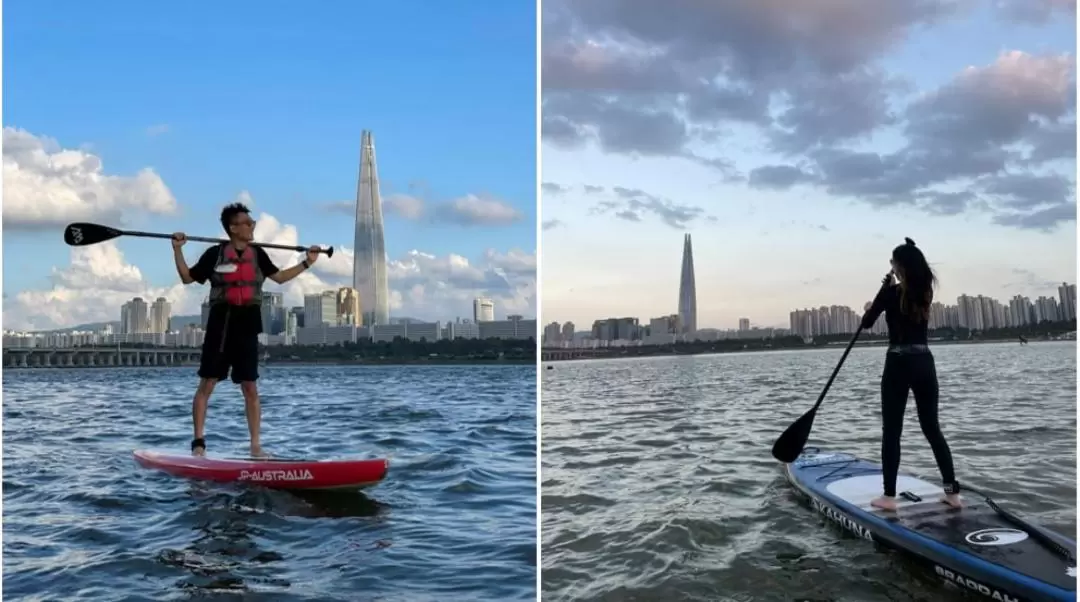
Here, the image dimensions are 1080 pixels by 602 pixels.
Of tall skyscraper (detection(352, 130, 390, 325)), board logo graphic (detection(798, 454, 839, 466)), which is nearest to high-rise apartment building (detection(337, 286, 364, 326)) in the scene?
tall skyscraper (detection(352, 130, 390, 325))

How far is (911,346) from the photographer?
235 centimetres

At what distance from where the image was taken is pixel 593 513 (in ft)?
10.6

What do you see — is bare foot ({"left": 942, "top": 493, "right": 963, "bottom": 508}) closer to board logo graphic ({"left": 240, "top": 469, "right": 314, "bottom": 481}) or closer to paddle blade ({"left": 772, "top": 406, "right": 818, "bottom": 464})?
paddle blade ({"left": 772, "top": 406, "right": 818, "bottom": 464})

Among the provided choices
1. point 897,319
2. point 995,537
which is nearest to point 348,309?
point 897,319

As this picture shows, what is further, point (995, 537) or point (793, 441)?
point (793, 441)

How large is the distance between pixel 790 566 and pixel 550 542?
0.89 metres

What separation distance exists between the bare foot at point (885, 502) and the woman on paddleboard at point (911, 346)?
6.5 inches

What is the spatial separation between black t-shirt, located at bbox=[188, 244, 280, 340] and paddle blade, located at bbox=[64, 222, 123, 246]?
1.10 feet

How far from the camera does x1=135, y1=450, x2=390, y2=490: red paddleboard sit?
2.96m

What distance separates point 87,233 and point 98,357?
5.36 meters

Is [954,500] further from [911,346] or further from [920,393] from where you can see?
[911,346]

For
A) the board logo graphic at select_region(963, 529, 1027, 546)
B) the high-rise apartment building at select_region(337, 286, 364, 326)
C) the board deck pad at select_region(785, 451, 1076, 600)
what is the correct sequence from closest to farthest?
1. the board deck pad at select_region(785, 451, 1076, 600)
2. the board logo graphic at select_region(963, 529, 1027, 546)
3. the high-rise apartment building at select_region(337, 286, 364, 326)

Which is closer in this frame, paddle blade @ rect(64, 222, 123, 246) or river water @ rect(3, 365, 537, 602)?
river water @ rect(3, 365, 537, 602)

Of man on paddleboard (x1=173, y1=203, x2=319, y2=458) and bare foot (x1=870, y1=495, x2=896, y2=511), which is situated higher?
man on paddleboard (x1=173, y1=203, x2=319, y2=458)
